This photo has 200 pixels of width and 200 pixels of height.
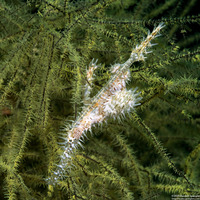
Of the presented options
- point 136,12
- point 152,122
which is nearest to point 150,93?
point 152,122

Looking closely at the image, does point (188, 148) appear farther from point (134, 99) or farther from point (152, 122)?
point (134, 99)

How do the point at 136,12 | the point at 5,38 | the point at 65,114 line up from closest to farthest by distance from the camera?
the point at 5,38 < the point at 65,114 < the point at 136,12

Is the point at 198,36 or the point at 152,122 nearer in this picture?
the point at 152,122

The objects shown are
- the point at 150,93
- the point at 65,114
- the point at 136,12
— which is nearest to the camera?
the point at 150,93

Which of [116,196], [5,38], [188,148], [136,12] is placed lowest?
[116,196]

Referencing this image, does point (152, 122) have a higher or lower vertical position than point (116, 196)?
higher

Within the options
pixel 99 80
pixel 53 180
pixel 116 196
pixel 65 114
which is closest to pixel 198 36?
pixel 99 80

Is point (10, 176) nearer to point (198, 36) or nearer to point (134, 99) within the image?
point (134, 99)
